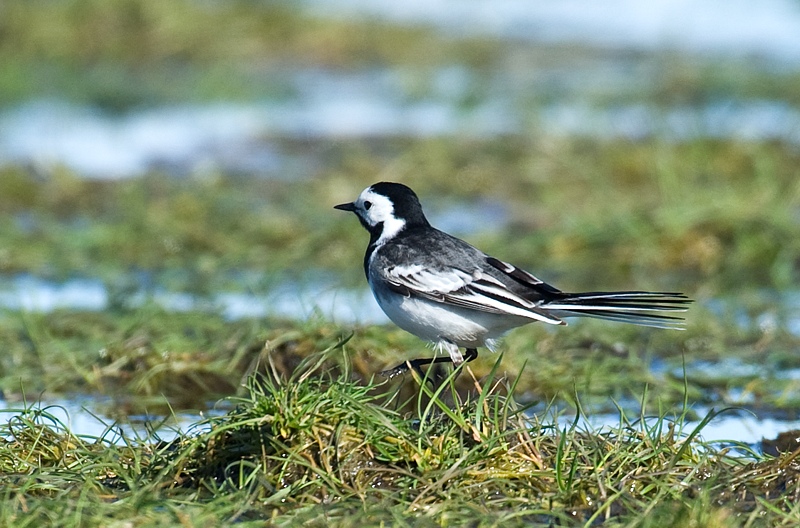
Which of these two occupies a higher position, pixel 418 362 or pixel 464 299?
Result: pixel 464 299

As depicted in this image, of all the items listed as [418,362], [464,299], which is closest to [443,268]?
[464,299]

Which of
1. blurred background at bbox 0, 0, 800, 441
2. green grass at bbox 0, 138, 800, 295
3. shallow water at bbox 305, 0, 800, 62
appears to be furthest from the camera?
shallow water at bbox 305, 0, 800, 62

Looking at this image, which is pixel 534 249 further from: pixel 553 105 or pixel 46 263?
pixel 553 105

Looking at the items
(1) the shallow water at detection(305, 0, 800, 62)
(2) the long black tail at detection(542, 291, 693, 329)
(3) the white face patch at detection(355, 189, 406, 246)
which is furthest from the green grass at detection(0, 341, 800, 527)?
(1) the shallow water at detection(305, 0, 800, 62)

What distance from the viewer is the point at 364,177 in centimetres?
1181

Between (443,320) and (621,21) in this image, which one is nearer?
(443,320)

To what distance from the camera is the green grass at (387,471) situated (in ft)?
15.4

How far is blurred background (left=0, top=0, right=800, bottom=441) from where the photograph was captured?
286 inches

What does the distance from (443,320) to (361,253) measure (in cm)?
368

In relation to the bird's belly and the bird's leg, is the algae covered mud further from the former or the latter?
the bird's belly

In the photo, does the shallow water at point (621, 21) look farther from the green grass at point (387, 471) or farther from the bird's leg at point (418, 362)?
the green grass at point (387, 471)

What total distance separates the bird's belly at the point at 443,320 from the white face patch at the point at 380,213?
55cm

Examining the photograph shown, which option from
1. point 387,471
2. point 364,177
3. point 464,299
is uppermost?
point 464,299

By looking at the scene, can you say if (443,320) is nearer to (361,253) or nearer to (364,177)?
(361,253)
